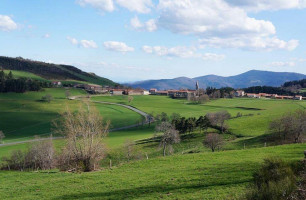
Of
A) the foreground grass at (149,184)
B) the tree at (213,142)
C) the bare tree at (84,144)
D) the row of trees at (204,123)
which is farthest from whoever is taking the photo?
the row of trees at (204,123)

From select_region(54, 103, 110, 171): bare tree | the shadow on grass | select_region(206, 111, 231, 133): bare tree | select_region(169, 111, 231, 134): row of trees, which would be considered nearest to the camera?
the shadow on grass

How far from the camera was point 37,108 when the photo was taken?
12169 centimetres

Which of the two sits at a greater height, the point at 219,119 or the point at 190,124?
the point at 219,119

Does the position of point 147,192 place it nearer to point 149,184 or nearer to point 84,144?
point 149,184

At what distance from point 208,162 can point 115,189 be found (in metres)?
10.6

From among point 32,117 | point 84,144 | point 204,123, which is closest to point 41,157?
point 84,144

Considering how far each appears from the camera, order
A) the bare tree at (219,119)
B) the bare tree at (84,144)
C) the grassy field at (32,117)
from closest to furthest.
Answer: the bare tree at (84,144) → the bare tree at (219,119) → the grassy field at (32,117)

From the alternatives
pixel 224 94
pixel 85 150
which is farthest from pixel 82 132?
pixel 224 94

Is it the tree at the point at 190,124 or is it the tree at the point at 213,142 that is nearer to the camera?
the tree at the point at 213,142

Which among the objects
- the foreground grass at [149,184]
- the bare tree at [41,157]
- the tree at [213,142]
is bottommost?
the bare tree at [41,157]

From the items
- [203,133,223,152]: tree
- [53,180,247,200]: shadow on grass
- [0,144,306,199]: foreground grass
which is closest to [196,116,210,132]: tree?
[203,133,223,152]: tree

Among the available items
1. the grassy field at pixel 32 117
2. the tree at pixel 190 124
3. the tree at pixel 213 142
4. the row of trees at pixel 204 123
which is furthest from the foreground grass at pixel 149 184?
the grassy field at pixel 32 117

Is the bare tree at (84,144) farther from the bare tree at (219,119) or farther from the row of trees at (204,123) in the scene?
the bare tree at (219,119)

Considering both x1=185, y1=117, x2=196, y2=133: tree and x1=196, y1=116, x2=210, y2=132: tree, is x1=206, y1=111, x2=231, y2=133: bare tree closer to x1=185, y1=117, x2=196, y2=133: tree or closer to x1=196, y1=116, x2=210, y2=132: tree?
x1=196, y1=116, x2=210, y2=132: tree
